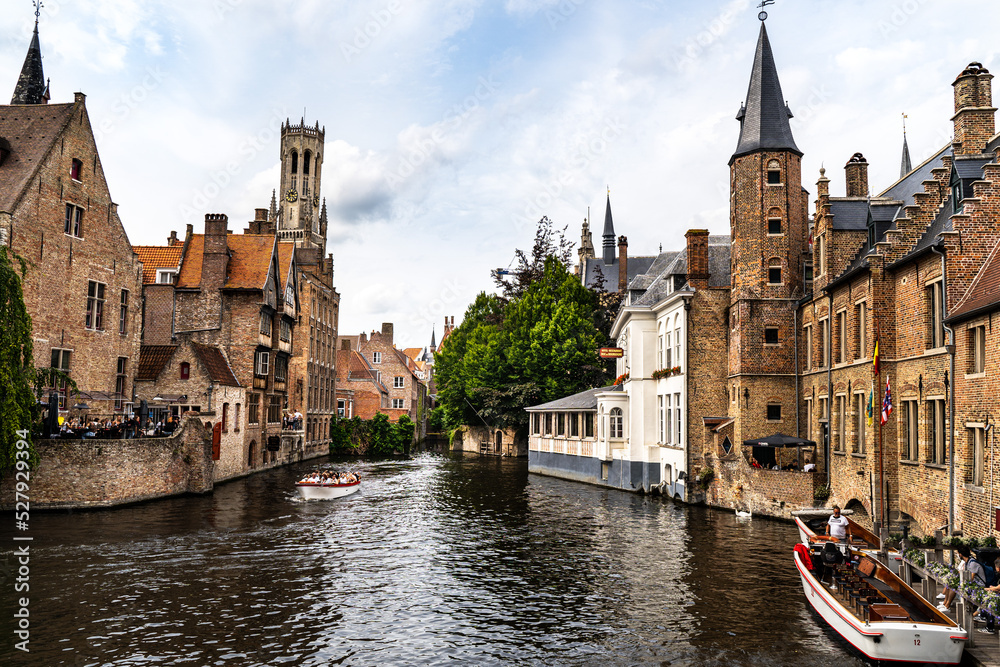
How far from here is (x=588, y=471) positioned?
1747 inches

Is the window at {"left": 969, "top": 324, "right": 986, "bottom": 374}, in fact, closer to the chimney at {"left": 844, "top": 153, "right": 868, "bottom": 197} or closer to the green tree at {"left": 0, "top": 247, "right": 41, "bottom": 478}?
the chimney at {"left": 844, "top": 153, "right": 868, "bottom": 197}

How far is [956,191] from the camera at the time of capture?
2202 cm

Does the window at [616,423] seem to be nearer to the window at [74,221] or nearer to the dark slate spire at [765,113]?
the dark slate spire at [765,113]

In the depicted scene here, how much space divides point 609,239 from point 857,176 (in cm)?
6424

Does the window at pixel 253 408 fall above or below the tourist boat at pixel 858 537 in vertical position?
above

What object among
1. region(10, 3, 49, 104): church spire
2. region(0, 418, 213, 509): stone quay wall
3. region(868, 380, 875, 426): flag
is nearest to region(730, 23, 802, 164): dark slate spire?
region(868, 380, 875, 426): flag

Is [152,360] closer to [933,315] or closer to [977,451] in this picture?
[933,315]

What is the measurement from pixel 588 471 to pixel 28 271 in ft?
103

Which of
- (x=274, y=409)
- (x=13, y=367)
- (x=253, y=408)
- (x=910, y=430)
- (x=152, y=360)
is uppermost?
(x=152, y=360)

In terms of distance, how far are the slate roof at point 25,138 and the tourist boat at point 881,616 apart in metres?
32.3

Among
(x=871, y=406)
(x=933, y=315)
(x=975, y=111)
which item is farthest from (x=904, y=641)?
(x=975, y=111)

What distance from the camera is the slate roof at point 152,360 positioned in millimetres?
38656

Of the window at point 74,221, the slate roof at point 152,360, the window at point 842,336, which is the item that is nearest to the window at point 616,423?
the window at point 842,336

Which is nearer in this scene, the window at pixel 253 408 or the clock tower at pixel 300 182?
the window at pixel 253 408
